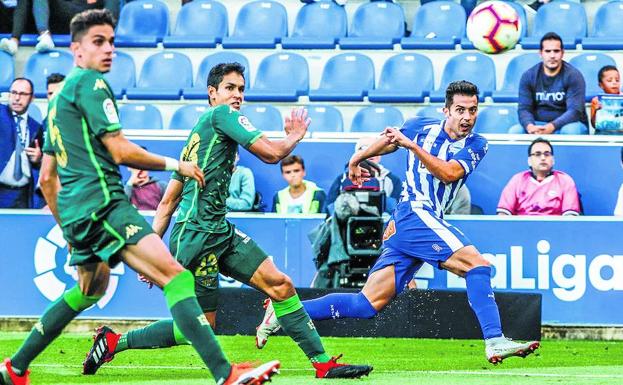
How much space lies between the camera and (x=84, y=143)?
614 centimetres

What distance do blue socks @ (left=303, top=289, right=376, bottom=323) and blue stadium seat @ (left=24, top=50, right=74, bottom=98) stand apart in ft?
25.6

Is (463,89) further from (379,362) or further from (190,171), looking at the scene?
(190,171)

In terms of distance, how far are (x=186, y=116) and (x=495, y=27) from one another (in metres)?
3.73

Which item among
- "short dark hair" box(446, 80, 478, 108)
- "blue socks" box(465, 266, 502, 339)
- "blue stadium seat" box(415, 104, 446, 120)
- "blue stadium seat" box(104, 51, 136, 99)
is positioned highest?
"short dark hair" box(446, 80, 478, 108)

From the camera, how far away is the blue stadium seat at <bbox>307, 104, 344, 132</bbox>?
44.2 feet

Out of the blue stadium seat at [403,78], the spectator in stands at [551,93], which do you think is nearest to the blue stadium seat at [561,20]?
the blue stadium seat at [403,78]

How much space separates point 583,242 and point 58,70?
7409 millimetres

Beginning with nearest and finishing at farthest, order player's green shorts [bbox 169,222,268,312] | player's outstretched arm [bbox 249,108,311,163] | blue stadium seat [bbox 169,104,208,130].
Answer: player's outstretched arm [bbox 249,108,311,163], player's green shorts [bbox 169,222,268,312], blue stadium seat [bbox 169,104,208,130]

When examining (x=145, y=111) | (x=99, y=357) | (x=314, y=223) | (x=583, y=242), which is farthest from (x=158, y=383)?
(x=145, y=111)

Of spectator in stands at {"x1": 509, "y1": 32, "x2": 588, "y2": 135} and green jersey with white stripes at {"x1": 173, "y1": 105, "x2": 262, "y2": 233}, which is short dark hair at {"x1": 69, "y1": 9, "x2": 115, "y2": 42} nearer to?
green jersey with white stripes at {"x1": 173, "y1": 105, "x2": 262, "y2": 233}

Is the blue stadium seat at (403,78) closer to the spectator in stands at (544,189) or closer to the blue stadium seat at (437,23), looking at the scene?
the blue stadium seat at (437,23)

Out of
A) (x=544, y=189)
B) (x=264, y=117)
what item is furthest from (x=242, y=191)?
(x=544, y=189)

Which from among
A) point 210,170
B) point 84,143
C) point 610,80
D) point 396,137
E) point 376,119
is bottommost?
point 376,119

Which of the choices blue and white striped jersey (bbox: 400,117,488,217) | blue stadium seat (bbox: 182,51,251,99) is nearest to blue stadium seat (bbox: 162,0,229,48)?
blue stadium seat (bbox: 182,51,251,99)
